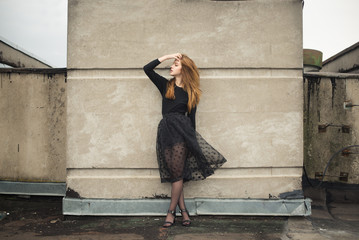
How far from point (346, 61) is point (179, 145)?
6.15 meters

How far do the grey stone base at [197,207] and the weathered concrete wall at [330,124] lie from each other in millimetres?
966

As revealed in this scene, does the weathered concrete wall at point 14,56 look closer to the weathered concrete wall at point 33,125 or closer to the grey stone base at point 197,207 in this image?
the weathered concrete wall at point 33,125

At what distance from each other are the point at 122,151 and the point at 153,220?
3.07 feet

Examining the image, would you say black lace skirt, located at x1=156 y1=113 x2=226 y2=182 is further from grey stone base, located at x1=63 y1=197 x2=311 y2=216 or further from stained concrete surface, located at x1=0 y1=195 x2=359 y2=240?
stained concrete surface, located at x1=0 y1=195 x2=359 y2=240

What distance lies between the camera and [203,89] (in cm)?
339

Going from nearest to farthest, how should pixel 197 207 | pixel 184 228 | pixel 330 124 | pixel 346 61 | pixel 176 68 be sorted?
1. pixel 184 228
2. pixel 176 68
3. pixel 197 207
4. pixel 330 124
5. pixel 346 61

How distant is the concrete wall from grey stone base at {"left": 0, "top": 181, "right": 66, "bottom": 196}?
2.56 feet

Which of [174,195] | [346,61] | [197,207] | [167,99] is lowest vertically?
[197,207]

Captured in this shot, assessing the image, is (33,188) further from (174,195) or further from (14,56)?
(14,56)

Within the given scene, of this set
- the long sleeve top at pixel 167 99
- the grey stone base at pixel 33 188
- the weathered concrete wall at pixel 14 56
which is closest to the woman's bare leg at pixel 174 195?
the long sleeve top at pixel 167 99

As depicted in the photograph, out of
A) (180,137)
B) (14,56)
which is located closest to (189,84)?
(180,137)

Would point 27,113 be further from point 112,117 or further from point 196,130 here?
point 196,130

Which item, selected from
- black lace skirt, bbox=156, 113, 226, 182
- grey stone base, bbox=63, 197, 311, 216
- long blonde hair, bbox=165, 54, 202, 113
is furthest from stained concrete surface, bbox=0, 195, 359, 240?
long blonde hair, bbox=165, 54, 202, 113

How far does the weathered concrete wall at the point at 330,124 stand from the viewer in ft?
13.1
